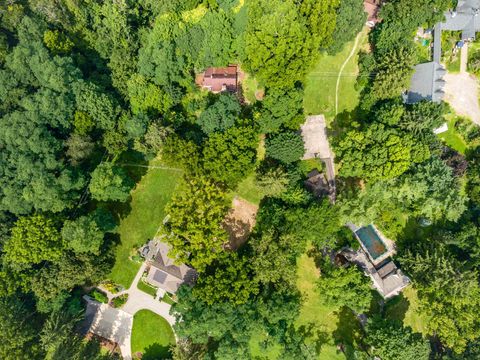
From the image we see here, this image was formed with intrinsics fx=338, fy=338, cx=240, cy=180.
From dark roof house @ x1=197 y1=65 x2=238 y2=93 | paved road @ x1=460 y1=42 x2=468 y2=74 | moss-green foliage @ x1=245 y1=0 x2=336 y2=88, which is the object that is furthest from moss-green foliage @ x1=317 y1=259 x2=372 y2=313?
paved road @ x1=460 y1=42 x2=468 y2=74

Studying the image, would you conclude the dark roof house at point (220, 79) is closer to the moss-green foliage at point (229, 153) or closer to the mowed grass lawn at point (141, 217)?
the moss-green foliage at point (229, 153)

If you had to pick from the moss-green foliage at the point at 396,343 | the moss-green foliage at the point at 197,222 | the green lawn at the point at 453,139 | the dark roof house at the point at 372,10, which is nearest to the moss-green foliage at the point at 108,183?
the moss-green foliage at the point at 197,222

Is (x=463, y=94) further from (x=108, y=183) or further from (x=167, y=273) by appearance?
(x=108, y=183)

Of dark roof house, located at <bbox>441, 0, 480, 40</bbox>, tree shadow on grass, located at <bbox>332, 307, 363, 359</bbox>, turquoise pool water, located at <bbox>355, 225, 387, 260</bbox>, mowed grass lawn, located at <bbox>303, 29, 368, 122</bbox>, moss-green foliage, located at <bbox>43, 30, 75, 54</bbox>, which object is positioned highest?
dark roof house, located at <bbox>441, 0, 480, 40</bbox>

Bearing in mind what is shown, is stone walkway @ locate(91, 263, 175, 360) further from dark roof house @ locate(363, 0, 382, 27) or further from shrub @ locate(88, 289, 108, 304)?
dark roof house @ locate(363, 0, 382, 27)

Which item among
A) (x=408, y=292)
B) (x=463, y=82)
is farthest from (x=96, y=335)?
(x=463, y=82)

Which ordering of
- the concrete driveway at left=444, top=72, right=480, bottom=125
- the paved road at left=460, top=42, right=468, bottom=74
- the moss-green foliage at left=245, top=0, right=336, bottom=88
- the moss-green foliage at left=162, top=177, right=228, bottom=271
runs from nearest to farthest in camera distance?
1. the moss-green foliage at left=245, top=0, right=336, bottom=88
2. the moss-green foliage at left=162, top=177, right=228, bottom=271
3. the concrete driveway at left=444, top=72, right=480, bottom=125
4. the paved road at left=460, top=42, right=468, bottom=74
